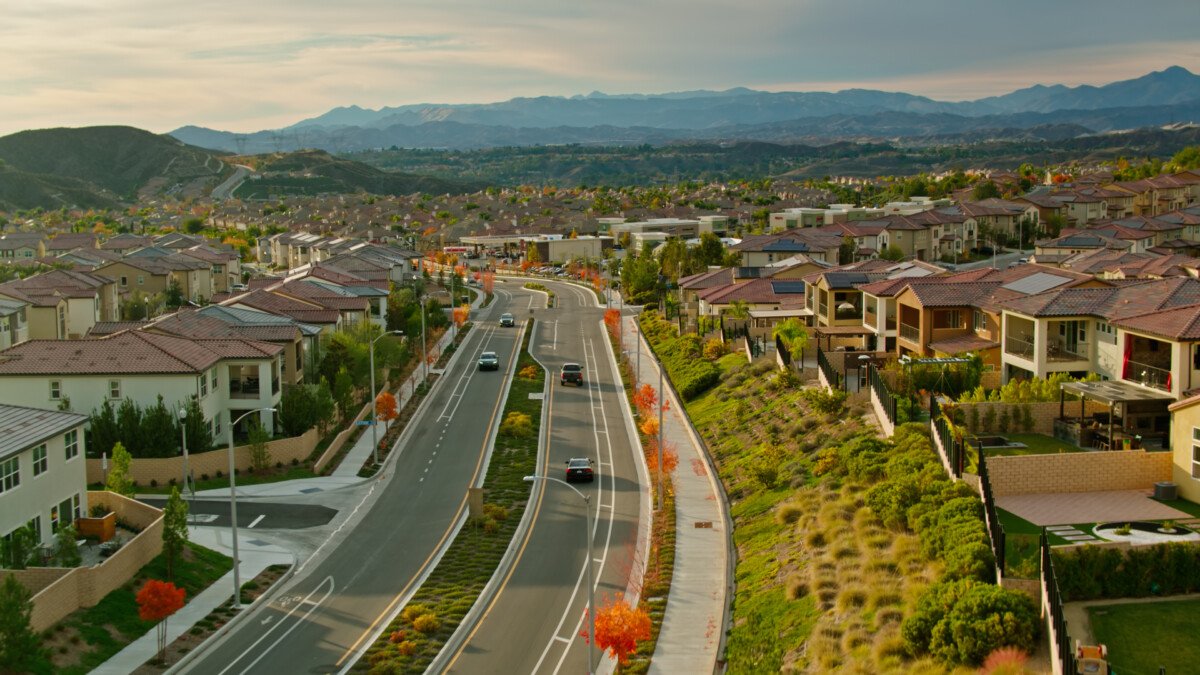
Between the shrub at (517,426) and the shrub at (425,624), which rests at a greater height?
the shrub at (517,426)

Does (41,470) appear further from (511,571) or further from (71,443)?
(511,571)

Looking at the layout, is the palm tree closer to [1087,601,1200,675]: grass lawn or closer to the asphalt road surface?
the asphalt road surface

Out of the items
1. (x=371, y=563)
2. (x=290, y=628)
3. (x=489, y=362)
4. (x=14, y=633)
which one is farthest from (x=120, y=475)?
(x=489, y=362)

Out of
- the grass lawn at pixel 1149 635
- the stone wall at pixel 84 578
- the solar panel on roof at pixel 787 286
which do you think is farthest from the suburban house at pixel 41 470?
the solar panel on roof at pixel 787 286

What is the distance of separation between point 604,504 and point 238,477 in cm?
1771

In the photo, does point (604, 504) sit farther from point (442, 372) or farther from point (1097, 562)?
point (442, 372)

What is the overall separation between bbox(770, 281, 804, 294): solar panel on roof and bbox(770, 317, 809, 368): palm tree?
18.1m

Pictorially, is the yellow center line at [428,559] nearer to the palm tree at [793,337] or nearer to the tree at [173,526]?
the tree at [173,526]

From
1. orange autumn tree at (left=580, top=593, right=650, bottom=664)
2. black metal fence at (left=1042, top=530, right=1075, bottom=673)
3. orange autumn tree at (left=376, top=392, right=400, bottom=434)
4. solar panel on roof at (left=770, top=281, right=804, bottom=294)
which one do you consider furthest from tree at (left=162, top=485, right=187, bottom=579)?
solar panel on roof at (left=770, top=281, right=804, bottom=294)

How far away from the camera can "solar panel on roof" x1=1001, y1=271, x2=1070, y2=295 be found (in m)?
52.4

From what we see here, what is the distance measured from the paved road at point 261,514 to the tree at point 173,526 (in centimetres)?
704

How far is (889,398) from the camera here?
136ft

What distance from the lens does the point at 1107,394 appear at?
3788cm

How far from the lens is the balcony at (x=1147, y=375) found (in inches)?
1566
